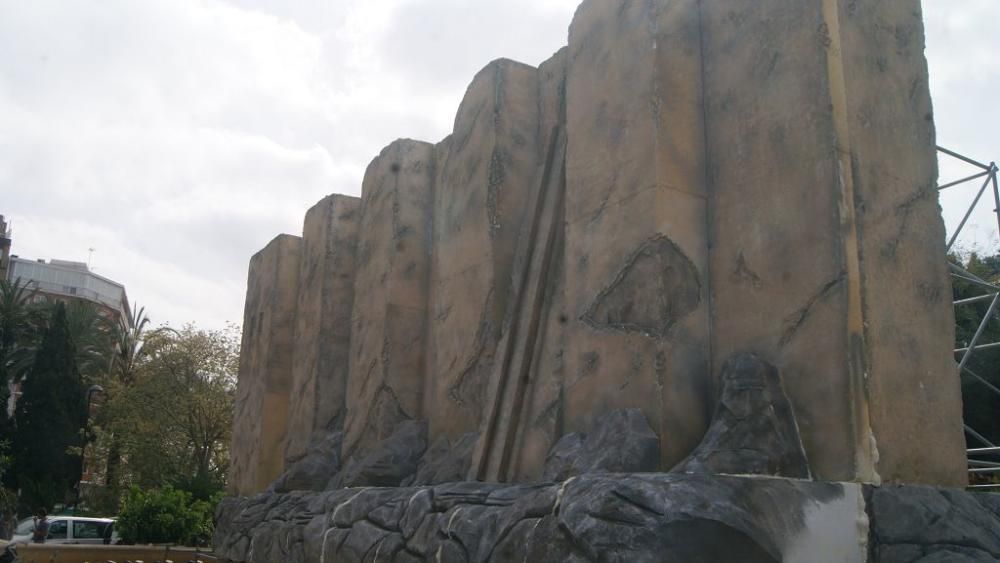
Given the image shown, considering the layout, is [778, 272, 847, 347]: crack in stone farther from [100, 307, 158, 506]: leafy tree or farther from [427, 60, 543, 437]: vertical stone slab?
[100, 307, 158, 506]: leafy tree

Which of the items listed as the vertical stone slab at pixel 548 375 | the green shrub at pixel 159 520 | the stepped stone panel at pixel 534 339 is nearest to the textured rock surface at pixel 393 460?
the stepped stone panel at pixel 534 339

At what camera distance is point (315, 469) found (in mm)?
8547

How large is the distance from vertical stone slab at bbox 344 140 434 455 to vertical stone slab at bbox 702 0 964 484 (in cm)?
367

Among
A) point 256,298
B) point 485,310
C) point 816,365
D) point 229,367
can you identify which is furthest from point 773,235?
point 229,367

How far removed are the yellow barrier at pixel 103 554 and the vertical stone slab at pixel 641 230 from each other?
7626mm

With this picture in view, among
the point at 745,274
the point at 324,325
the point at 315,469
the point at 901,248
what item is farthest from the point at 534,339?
the point at 324,325

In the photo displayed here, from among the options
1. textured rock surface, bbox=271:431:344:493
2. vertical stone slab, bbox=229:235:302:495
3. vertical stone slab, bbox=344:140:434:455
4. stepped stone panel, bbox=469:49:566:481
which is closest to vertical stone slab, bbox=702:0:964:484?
stepped stone panel, bbox=469:49:566:481

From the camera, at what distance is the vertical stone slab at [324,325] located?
370 inches

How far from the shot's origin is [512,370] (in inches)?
243

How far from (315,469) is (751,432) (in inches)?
205

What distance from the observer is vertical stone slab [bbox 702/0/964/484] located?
424 centimetres

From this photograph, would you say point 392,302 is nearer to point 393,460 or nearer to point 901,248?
point 393,460

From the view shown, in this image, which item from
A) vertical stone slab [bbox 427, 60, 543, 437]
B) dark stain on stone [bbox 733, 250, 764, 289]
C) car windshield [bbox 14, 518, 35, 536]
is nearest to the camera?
dark stain on stone [bbox 733, 250, 764, 289]

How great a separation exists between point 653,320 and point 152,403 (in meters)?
24.4
